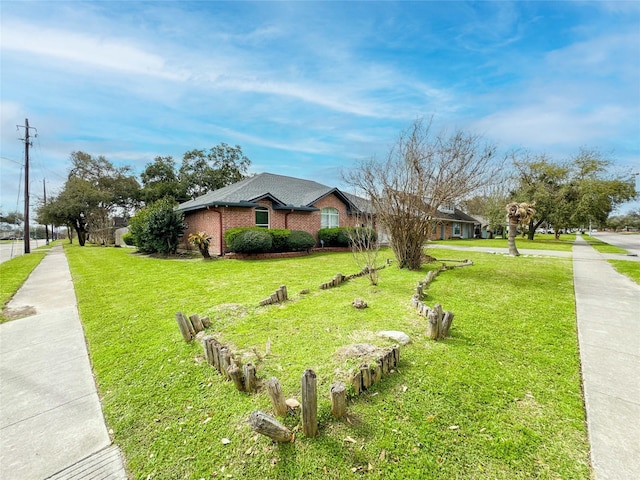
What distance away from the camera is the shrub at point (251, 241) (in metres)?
13.3

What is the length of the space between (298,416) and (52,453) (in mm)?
2129

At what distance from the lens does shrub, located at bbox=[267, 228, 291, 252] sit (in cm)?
1439

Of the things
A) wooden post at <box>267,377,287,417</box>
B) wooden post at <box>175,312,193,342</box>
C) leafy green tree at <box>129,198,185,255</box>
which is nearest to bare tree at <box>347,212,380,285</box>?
wooden post at <box>175,312,193,342</box>

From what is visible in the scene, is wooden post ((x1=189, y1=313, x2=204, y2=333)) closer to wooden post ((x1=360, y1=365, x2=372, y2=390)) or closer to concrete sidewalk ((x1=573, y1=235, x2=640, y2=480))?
wooden post ((x1=360, y1=365, x2=372, y2=390))

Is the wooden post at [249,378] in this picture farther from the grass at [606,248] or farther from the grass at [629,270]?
the grass at [606,248]

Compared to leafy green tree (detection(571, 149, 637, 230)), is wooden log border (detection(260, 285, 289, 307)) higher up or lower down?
lower down

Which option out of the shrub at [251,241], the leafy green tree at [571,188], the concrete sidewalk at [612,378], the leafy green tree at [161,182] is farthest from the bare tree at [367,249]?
the leafy green tree at [161,182]

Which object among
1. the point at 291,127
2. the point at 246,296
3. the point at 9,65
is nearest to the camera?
the point at 246,296

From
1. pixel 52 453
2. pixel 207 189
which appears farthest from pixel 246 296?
pixel 207 189

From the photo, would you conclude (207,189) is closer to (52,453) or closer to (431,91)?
(431,91)

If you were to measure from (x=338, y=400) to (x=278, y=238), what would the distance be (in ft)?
40.5

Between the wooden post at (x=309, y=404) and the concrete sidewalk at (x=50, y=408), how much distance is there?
4.76ft

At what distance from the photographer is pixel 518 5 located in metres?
8.10

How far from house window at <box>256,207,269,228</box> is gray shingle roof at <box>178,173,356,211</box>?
0.78 meters
